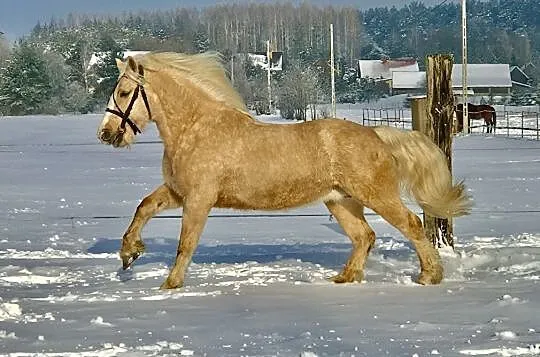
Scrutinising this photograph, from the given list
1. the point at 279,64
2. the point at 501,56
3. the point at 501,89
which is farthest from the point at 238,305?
the point at 501,56

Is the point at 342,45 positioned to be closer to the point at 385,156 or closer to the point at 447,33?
the point at 447,33

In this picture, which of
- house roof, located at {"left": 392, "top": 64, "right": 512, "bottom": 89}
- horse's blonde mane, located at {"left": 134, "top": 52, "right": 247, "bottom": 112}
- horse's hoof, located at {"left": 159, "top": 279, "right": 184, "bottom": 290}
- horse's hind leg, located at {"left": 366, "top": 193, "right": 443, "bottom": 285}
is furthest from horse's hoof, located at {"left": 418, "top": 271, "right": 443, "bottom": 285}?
house roof, located at {"left": 392, "top": 64, "right": 512, "bottom": 89}

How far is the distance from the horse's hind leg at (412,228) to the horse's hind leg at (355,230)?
47cm

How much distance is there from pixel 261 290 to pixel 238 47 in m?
140

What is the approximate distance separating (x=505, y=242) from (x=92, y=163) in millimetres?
19197

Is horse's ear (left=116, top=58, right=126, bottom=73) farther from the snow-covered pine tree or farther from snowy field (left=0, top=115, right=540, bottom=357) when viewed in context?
the snow-covered pine tree

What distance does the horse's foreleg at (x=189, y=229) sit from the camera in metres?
7.38

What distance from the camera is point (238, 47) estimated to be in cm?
14538

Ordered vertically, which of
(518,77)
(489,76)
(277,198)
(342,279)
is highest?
(277,198)

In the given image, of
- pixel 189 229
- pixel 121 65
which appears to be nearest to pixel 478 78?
pixel 121 65

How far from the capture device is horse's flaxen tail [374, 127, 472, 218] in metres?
7.84

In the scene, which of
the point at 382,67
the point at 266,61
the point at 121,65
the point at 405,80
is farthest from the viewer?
the point at 382,67

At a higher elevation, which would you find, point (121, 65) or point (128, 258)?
point (121, 65)

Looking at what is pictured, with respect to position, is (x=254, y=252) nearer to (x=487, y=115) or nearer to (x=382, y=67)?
(x=487, y=115)
